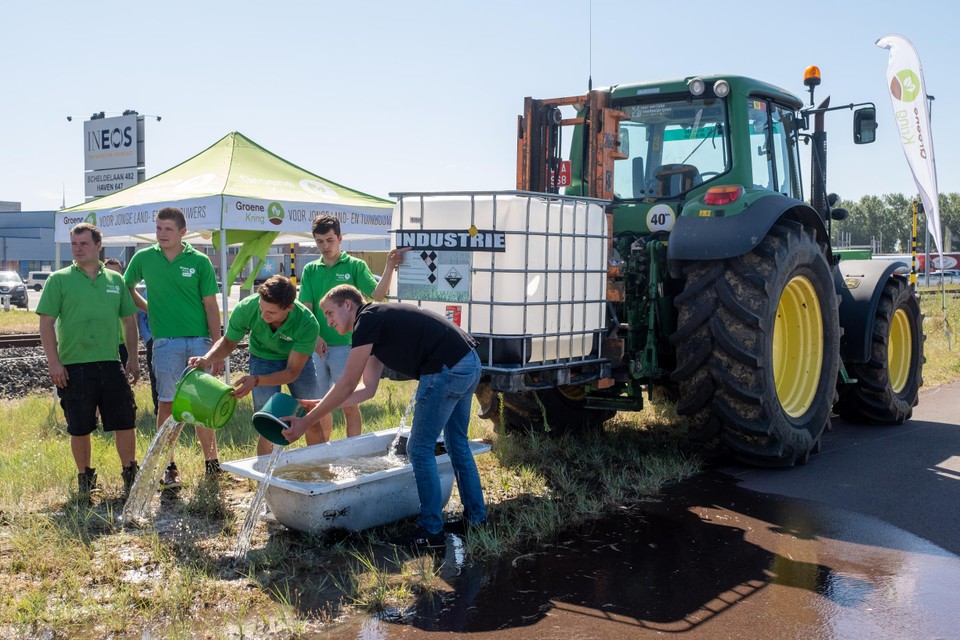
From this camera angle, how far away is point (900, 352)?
847 centimetres

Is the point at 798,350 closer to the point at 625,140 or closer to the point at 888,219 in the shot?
the point at 625,140

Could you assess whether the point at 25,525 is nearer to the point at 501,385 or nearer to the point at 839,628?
the point at 501,385

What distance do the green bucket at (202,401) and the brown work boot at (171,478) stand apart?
87cm

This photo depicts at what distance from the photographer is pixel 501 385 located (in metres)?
5.15

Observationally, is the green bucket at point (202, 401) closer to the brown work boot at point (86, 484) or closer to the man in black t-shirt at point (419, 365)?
the man in black t-shirt at point (419, 365)

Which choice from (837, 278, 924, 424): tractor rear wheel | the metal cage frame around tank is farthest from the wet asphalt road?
(837, 278, 924, 424): tractor rear wheel

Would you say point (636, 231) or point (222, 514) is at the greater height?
point (636, 231)

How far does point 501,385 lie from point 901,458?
336 cm

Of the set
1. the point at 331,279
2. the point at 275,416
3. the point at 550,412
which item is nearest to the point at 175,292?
the point at 331,279

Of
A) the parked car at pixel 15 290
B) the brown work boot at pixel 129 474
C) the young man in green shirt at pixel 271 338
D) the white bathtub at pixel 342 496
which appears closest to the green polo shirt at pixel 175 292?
the young man in green shirt at pixel 271 338

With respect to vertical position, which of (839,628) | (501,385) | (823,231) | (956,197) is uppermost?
(956,197)

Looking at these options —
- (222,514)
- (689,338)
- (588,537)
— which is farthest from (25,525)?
(689,338)

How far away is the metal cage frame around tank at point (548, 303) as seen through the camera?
517 cm

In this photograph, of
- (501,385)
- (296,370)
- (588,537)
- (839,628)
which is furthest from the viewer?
(296,370)
